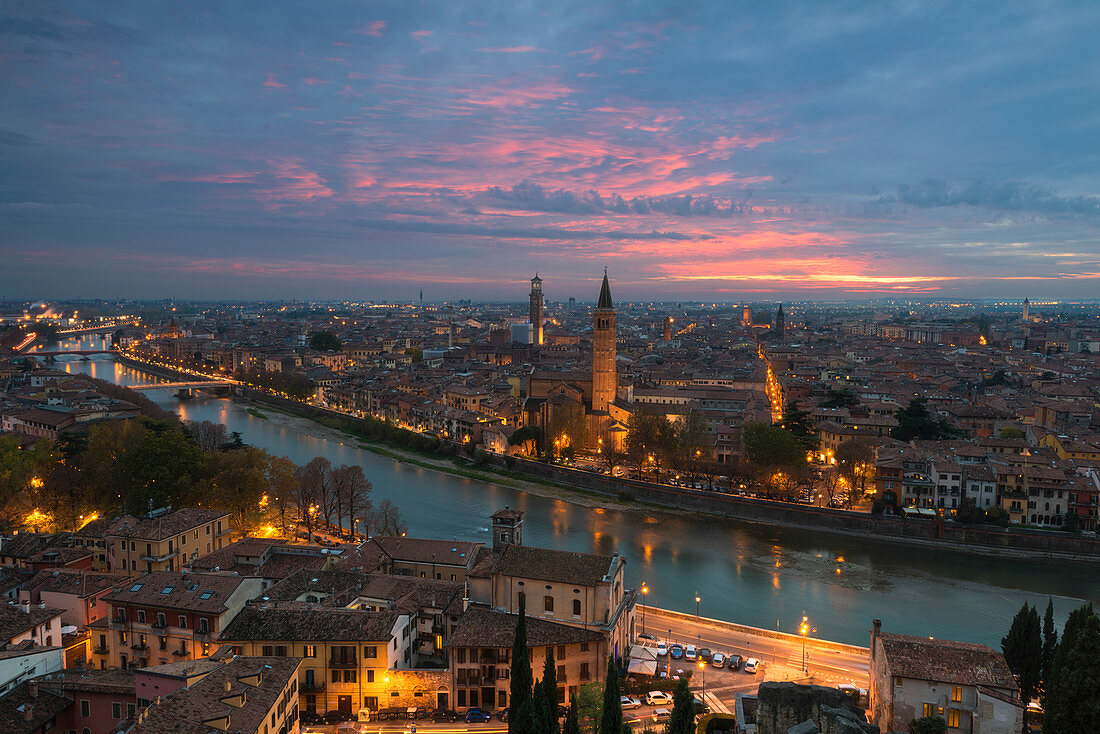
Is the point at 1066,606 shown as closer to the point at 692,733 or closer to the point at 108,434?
the point at 692,733

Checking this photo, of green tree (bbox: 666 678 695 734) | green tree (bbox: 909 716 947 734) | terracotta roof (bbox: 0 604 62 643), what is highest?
green tree (bbox: 666 678 695 734)

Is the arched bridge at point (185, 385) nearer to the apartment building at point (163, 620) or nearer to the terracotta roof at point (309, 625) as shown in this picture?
the apartment building at point (163, 620)

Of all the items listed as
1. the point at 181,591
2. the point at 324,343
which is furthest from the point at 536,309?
the point at 181,591

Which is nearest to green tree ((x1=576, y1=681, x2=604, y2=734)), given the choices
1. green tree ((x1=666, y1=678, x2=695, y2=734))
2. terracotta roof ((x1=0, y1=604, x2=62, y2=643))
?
green tree ((x1=666, y1=678, x2=695, y2=734))

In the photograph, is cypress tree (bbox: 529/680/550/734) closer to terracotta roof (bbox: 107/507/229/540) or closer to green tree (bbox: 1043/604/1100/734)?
green tree (bbox: 1043/604/1100/734)

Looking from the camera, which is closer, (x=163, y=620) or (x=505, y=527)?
(x=163, y=620)

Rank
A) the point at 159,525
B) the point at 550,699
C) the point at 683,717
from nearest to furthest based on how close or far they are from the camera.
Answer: the point at 683,717
the point at 550,699
the point at 159,525

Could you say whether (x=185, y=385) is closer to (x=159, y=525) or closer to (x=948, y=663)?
(x=159, y=525)
